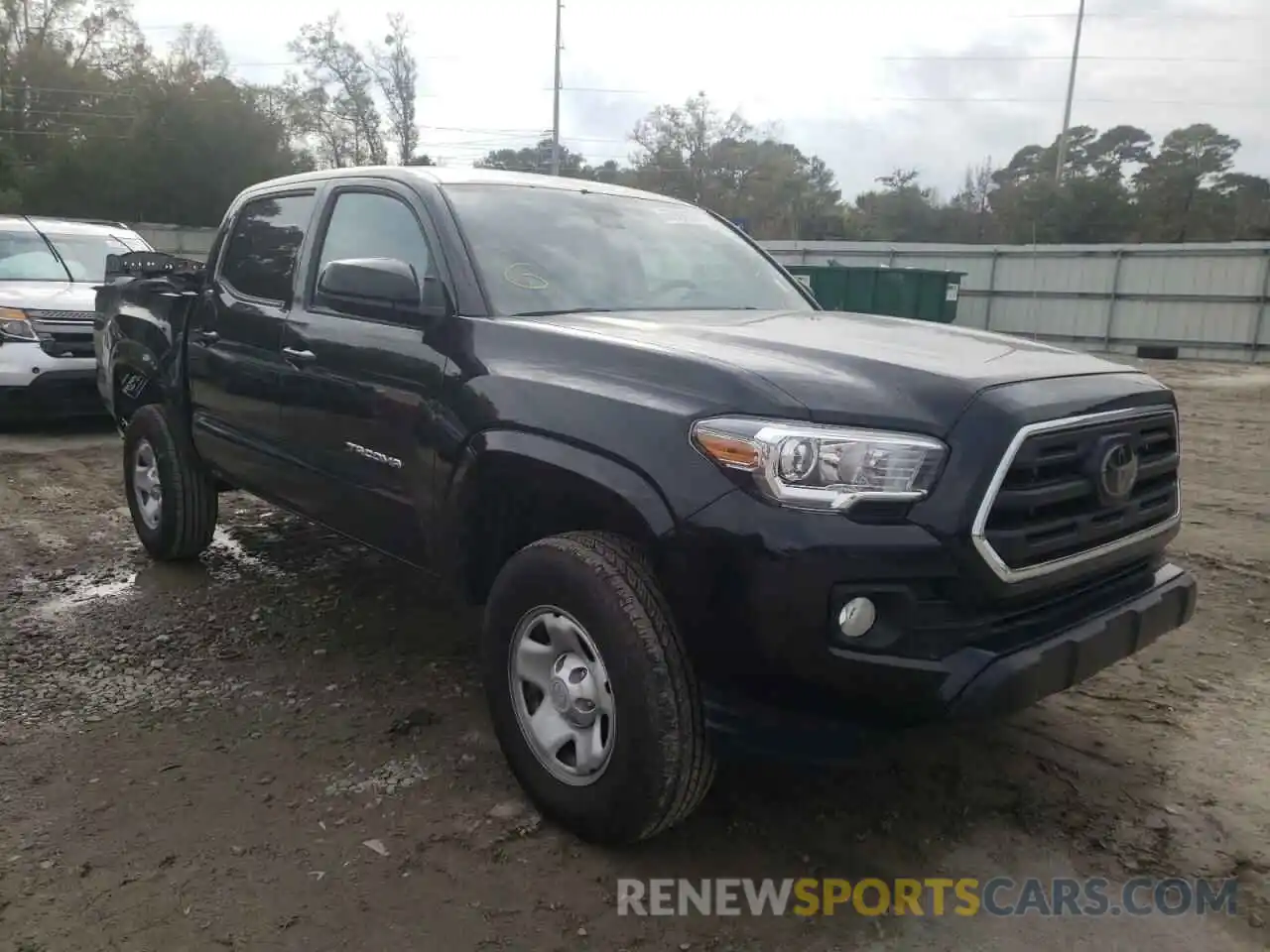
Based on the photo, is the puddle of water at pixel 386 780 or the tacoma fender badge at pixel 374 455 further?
the tacoma fender badge at pixel 374 455

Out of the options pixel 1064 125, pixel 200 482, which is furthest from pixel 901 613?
pixel 1064 125

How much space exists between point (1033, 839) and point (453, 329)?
2.30 metres

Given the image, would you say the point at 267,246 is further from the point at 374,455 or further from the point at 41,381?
the point at 41,381

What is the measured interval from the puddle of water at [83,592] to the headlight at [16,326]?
156 inches

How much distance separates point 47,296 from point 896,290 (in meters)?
14.0

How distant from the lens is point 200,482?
16.3 ft

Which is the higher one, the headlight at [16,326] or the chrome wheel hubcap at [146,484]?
the headlight at [16,326]

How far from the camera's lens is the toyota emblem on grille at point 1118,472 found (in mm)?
2609

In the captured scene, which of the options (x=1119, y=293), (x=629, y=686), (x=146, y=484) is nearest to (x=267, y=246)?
(x=146, y=484)

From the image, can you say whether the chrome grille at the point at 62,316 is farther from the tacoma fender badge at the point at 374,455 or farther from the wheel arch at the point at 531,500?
the wheel arch at the point at 531,500

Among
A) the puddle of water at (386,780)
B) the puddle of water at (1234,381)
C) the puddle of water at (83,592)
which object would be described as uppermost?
the puddle of water at (1234,381)

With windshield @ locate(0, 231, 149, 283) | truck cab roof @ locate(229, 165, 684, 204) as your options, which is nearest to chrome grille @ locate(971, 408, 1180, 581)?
truck cab roof @ locate(229, 165, 684, 204)

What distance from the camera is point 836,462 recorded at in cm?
233

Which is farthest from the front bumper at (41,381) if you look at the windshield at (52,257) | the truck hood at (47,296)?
the windshield at (52,257)
